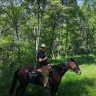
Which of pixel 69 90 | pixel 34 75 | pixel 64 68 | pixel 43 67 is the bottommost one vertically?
pixel 69 90

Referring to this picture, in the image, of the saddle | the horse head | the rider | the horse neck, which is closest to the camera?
the rider

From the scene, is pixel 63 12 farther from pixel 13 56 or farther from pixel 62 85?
pixel 62 85

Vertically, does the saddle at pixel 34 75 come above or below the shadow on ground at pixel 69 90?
above

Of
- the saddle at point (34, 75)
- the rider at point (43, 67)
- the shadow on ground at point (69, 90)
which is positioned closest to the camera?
the rider at point (43, 67)

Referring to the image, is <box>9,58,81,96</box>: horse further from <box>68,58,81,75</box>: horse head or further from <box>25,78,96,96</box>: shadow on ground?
<box>25,78,96,96</box>: shadow on ground

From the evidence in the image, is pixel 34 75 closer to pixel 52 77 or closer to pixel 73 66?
pixel 52 77

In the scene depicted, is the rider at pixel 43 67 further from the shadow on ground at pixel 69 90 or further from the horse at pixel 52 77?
the shadow on ground at pixel 69 90

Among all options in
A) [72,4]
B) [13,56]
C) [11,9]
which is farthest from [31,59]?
[72,4]

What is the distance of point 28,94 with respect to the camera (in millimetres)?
12883

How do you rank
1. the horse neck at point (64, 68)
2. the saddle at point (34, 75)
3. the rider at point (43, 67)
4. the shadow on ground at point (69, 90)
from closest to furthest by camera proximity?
the rider at point (43, 67) → the saddle at point (34, 75) → the horse neck at point (64, 68) → the shadow on ground at point (69, 90)

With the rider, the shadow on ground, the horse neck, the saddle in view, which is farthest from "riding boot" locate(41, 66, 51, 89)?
the shadow on ground

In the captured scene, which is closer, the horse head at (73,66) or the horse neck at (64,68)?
the horse neck at (64,68)

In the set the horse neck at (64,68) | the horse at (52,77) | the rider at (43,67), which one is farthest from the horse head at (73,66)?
the rider at (43,67)

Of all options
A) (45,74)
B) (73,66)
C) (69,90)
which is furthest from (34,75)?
(69,90)
